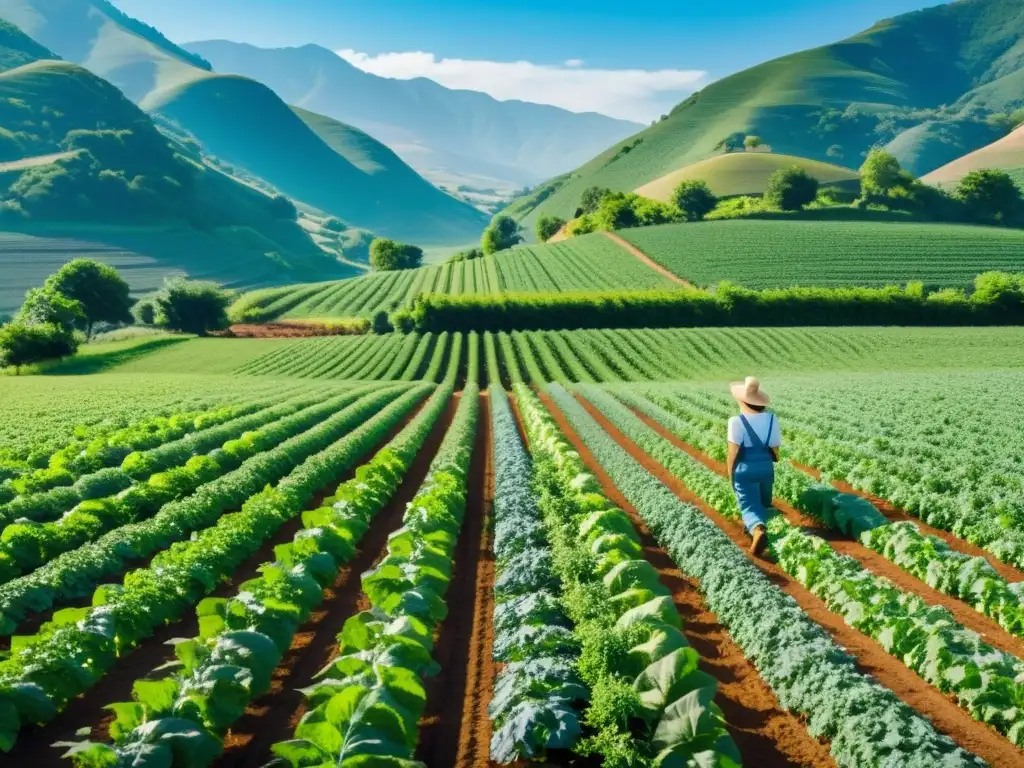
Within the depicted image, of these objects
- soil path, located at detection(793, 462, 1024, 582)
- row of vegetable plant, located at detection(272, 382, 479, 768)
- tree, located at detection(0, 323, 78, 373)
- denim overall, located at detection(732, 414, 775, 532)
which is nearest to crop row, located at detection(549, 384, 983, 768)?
denim overall, located at detection(732, 414, 775, 532)

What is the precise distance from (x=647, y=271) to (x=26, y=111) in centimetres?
18363

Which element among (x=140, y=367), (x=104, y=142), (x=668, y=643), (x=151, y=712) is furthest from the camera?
(x=104, y=142)

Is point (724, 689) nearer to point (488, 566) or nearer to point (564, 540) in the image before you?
point (564, 540)

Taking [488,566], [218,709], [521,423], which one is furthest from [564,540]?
[521,423]

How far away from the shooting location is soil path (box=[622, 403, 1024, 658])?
7.92m

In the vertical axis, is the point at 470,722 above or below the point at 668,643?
below

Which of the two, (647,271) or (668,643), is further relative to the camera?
(647,271)

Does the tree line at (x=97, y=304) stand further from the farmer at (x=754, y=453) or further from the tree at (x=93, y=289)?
the farmer at (x=754, y=453)

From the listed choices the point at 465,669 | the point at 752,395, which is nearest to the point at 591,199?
the point at 752,395

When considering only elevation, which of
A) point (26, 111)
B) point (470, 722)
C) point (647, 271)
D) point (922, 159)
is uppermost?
point (26, 111)

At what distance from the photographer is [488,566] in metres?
11.2

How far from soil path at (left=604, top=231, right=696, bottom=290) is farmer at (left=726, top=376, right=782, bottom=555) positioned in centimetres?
6404

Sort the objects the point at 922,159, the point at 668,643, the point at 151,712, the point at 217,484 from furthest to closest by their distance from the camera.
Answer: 1. the point at 922,159
2. the point at 217,484
3. the point at 668,643
4. the point at 151,712

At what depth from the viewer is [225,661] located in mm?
6949
